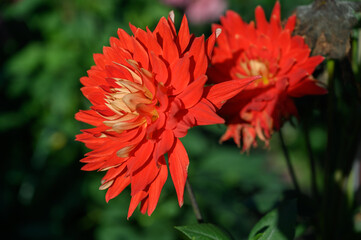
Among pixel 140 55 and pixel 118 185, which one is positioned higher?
pixel 140 55

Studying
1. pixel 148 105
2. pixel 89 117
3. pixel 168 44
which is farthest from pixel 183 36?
pixel 89 117

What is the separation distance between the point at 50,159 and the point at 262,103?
5.78ft

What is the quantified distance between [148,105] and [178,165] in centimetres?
13

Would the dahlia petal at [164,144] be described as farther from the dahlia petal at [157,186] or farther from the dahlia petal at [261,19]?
the dahlia petal at [261,19]

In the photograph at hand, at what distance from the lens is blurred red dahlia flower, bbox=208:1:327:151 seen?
0.74 m

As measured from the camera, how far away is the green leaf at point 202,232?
2.01 ft

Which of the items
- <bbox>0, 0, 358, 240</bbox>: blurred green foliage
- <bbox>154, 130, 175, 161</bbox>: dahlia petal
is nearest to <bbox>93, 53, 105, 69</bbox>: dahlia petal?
<bbox>154, 130, 175, 161</bbox>: dahlia petal

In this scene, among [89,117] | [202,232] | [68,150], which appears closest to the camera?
→ [202,232]

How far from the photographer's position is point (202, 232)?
2.04 feet

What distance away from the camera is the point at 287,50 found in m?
0.78

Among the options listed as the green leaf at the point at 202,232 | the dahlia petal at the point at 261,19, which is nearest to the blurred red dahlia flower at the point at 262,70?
the dahlia petal at the point at 261,19

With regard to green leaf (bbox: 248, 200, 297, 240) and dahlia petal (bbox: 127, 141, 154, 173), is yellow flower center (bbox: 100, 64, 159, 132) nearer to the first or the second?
dahlia petal (bbox: 127, 141, 154, 173)

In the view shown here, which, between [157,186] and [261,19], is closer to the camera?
[157,186]

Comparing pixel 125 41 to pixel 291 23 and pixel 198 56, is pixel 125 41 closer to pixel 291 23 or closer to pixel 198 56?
pixel 198 56
